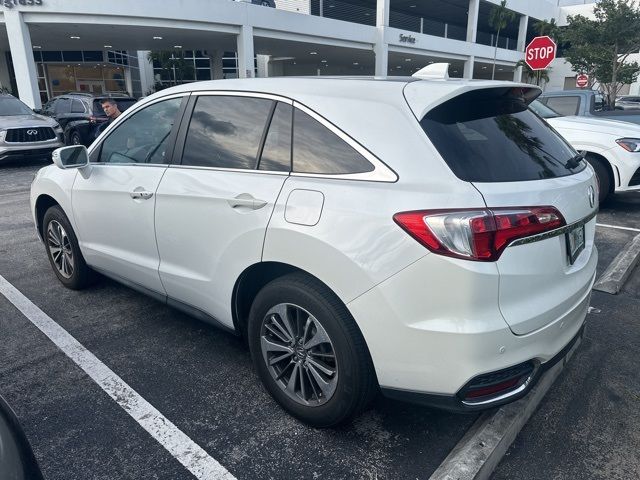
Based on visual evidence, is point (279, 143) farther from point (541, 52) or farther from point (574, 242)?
point (541, 52)

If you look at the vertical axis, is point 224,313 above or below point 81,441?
above

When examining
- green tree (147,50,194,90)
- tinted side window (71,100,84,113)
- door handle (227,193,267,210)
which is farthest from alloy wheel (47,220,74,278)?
green tree (147,50,194,90)

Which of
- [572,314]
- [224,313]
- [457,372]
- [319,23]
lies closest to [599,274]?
[572,314]

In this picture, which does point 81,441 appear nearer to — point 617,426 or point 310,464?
point 310,464

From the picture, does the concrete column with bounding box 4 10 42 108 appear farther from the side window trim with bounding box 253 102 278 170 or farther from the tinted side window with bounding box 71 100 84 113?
the side window trim with bounding box 253 102 278 170

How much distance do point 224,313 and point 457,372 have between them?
142 cm

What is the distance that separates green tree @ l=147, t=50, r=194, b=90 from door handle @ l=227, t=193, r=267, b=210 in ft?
118

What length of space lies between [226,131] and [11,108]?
Answer: 1233cm

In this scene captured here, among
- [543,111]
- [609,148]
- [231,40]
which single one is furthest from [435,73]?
[231,40]

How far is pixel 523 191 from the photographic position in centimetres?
213

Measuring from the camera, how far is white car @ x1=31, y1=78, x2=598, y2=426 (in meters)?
2.01

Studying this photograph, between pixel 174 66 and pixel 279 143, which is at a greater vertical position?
pixel 174 66

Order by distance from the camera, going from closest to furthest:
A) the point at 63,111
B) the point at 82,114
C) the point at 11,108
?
the point at 11,108
the point at 82,114
the point at 63,111

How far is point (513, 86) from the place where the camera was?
2.58m
